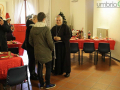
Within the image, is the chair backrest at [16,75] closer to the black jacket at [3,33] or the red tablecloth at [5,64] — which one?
the red tablecloth at [5,64]

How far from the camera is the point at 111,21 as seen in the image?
256 inches

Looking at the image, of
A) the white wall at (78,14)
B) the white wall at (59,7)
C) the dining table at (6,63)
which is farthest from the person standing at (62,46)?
the white wall at (59,7)

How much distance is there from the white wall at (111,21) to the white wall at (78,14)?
3.35 ft

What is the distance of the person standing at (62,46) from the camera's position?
4.00m

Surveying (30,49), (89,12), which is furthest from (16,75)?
(89,12)

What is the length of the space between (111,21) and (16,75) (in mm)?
5195

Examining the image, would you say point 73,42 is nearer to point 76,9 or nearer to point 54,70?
point 54,70

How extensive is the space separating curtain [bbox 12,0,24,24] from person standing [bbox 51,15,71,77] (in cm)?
550

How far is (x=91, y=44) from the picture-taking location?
17.9 ft

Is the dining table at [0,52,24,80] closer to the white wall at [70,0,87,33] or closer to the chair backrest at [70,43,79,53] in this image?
the chair backrest at [70,43,79,53]

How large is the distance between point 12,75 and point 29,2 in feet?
24.5

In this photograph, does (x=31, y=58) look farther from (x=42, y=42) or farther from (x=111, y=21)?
(x=111, y=21)

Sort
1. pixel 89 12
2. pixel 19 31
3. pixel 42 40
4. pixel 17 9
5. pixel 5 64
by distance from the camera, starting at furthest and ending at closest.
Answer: pixel 17 9 → pixel 19 31 → pixel 89 12 → pixel 42 40 → pixel 5 64

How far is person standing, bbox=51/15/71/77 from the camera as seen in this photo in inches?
158
